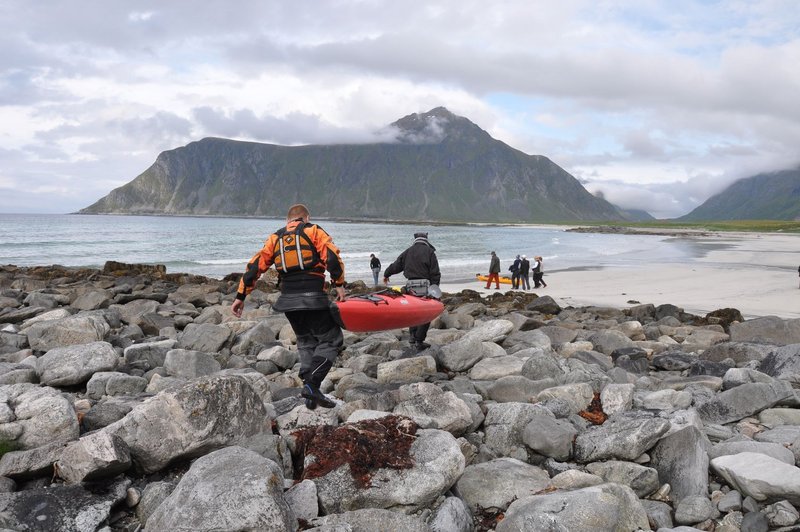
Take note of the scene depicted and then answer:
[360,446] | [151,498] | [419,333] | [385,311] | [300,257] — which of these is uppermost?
[300,257]

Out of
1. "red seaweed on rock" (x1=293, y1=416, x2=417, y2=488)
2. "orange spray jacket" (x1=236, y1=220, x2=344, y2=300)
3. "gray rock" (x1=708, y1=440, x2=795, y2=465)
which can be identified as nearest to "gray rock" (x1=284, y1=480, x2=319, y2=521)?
"red seaweed on rock" (x1=293, y1=416, x2=417, y2=488)

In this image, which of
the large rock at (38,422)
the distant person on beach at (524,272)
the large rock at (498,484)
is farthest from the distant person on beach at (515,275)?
the large rock at (38,422)

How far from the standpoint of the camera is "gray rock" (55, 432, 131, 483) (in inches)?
188

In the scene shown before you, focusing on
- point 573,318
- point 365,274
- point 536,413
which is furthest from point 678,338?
point 365,274

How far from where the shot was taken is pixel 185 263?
1939 inches

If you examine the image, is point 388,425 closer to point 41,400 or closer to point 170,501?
point 170,501

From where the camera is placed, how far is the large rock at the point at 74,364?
25.0 feet

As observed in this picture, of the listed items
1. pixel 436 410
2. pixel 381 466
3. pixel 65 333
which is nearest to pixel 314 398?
pixel 436 410

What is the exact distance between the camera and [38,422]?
5637 mm

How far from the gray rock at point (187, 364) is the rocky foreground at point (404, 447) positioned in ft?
0.07

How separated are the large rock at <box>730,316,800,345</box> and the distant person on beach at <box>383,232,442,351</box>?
6.46m

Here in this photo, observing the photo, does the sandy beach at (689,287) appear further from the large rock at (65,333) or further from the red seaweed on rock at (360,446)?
the red seaweed on rock at (360,446)

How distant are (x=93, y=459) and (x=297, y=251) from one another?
278 cm

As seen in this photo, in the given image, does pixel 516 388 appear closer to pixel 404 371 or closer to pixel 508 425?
pixel 508 425
